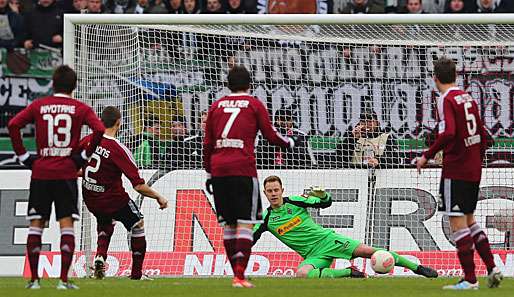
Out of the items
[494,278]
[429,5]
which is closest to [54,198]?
[494,278]

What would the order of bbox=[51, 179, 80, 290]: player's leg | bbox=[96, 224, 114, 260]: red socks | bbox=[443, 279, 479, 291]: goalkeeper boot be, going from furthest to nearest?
bbox=[96, 224, 114, 260]: red socks < bbox=[51, 179, 80, 290]: player's leg < bbox=[443, 279, 479, 291]: goalkeeper boot

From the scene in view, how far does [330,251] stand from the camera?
559 inches

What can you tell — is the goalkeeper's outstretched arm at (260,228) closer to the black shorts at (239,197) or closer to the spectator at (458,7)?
the black shorts at (239,197)

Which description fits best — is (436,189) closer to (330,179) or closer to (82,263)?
(330,179)

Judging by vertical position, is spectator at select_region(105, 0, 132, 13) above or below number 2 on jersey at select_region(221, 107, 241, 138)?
above

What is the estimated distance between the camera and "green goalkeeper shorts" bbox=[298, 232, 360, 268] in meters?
14.1

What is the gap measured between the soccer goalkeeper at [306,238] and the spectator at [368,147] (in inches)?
51.3

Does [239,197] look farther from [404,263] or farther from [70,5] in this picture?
[70,5]

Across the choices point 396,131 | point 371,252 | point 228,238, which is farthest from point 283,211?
point 228,238

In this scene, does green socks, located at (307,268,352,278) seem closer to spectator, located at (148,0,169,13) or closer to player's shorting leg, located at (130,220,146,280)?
player's shorting leg, located at (130,220,146,280)

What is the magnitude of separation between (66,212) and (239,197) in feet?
5.15

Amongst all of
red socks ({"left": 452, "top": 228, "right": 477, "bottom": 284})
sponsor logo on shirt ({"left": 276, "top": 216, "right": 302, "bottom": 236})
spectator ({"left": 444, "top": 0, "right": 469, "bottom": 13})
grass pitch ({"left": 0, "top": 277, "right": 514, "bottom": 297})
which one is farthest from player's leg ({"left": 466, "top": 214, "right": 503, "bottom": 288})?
spectator ({"left": 444, "top": 0, "right": 469, "bottom": 13})

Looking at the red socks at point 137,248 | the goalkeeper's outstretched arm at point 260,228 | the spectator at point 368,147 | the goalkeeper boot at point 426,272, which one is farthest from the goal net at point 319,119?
the red socks at point 137,248

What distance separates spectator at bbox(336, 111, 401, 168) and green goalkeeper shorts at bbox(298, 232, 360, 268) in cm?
141
